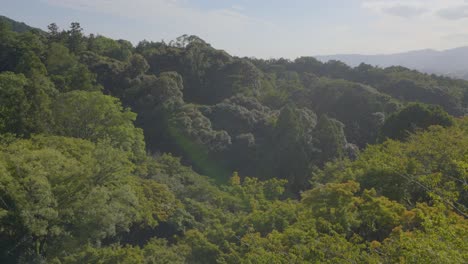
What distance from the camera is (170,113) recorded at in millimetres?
28062

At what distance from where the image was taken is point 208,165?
27.3 meters

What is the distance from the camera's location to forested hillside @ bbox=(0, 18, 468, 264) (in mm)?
10609

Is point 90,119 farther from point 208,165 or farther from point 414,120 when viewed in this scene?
point 414,120

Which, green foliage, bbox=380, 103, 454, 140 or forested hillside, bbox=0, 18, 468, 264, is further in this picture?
green foliage, bbox=380, 103, 454, 140

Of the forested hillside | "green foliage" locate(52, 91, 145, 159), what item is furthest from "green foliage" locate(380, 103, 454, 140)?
"green foliage" locate(52, 91, 145, 159)

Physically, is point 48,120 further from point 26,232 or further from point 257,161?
point 257,161

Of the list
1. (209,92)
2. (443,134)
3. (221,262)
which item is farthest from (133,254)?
(209,92)

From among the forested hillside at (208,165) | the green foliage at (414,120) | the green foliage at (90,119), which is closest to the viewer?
the forested hillside at (208,165)

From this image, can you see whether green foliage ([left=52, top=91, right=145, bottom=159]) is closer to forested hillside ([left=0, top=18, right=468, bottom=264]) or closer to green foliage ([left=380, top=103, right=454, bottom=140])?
forested hillside ([left=0, top=18, right=468, bottom=264])

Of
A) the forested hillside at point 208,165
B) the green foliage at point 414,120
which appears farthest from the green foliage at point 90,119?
the green foliage at point 414,120

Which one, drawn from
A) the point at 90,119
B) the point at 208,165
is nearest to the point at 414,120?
the point at 208,165

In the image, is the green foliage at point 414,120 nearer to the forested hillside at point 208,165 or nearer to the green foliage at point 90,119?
the forested hillside at point 208,165

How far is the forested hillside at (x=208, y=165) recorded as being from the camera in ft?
34.8

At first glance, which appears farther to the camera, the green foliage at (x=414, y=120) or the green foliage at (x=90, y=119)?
the green foliage at (x=414, y=120)
